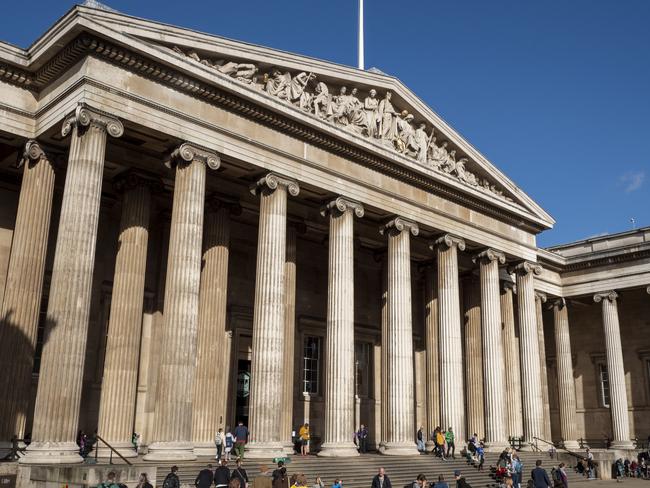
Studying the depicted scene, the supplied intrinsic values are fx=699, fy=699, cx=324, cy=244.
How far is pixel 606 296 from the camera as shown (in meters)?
37.2

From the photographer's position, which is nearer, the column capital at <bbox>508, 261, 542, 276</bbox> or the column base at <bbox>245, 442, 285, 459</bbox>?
the column base at <bbox>245, 442, 285, 459</bbox>

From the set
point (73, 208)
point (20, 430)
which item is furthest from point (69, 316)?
point (20, 430)

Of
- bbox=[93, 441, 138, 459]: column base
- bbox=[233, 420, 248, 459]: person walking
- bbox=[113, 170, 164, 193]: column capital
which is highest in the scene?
bbox=[113, 170, 164, 193]: column capital

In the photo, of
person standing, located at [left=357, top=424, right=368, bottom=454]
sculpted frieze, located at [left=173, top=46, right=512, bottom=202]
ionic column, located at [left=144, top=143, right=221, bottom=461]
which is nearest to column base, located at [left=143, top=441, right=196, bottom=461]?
ionic column, located at [left=144, top=143, right=221, bottom=461]

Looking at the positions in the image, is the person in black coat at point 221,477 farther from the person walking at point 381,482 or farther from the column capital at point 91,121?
the column capital at point 91,121

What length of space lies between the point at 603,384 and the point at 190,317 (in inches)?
1158

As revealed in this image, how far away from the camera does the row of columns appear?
1750cm

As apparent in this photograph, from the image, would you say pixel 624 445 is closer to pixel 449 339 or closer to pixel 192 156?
pixel 449 339

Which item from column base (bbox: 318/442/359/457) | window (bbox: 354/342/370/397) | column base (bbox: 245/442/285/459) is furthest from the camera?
window (bbox: 354/342/370/397)

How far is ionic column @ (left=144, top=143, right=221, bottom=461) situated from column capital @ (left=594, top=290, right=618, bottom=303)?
24.8 m

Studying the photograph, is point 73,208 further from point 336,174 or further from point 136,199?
point 336,174

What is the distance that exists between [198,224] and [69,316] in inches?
183

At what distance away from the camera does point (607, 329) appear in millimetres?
36625

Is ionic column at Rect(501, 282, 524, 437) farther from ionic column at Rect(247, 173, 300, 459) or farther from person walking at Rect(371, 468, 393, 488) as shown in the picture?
person walking at Rect(371, 468, 393, 488)
